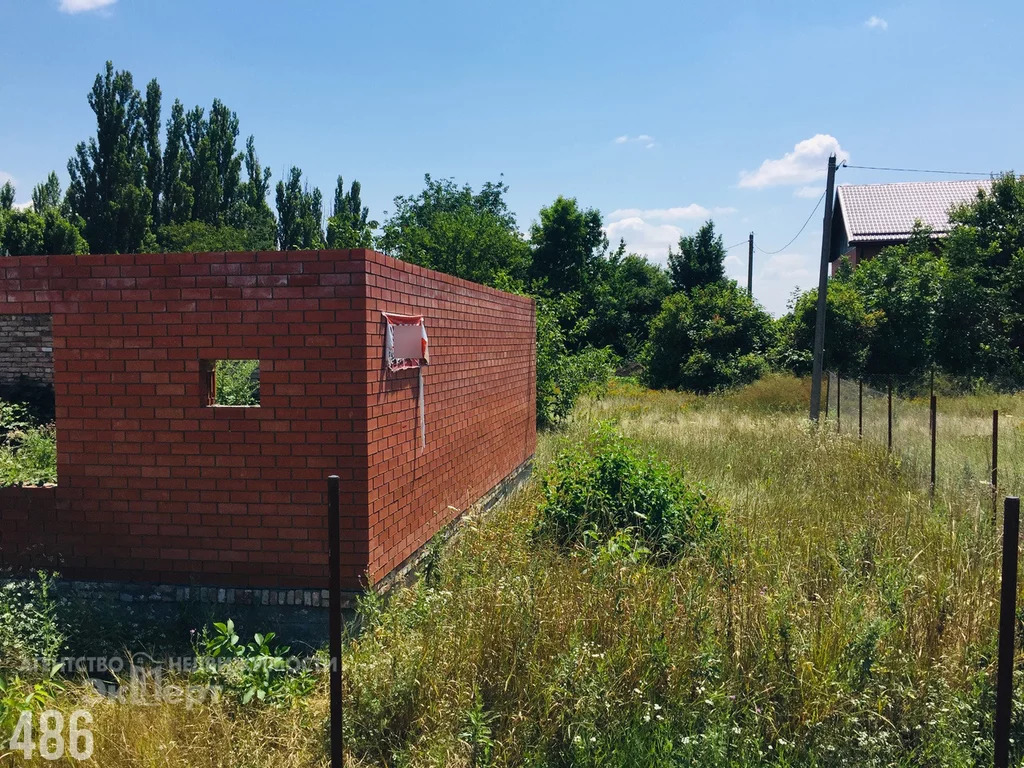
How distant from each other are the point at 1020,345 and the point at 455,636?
80.6ft

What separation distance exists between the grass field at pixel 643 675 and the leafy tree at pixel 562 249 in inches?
1060

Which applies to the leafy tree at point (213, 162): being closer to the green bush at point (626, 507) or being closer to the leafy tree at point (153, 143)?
the leafy tree at point (153, 143)

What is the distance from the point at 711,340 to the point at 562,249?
914cm

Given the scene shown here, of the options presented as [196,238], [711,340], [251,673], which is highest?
[196,238]

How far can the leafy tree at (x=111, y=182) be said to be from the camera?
101 feet

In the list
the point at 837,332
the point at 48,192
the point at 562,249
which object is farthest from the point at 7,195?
the point at 837,332

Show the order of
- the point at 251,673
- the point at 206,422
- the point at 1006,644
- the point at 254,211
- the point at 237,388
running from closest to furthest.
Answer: the point at 1006,644 → the point at 251,673 → the point at 206,422 → the point at 237,388 → the point at 254,211

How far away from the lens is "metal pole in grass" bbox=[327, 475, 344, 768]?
2.73m

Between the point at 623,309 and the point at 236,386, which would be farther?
the point at 623,309

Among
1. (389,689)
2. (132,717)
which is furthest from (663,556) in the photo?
(132,717)

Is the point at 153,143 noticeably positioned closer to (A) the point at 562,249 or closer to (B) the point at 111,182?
(B) the point at 111,182

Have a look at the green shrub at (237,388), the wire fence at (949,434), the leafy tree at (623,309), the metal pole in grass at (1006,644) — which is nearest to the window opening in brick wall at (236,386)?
the green shrub at (237,388)

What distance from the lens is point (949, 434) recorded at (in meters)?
12.7

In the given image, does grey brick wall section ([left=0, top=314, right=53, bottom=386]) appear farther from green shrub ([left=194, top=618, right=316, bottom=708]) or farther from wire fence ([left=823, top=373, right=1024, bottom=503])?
wire fence ([left=823, top=373, right=1024, bottom=503])
